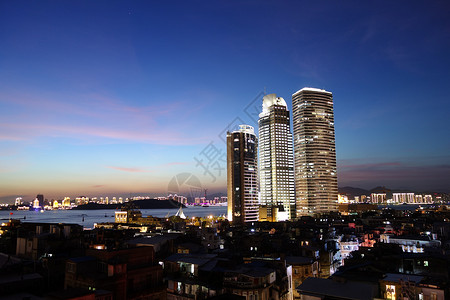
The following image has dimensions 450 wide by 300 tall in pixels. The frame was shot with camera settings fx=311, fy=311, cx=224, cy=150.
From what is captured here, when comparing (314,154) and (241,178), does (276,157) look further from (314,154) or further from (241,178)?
(241,178)

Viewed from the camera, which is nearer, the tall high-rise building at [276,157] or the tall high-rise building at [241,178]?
the tall high-rise building at [241,178]

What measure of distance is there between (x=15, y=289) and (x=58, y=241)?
11042 millimetres

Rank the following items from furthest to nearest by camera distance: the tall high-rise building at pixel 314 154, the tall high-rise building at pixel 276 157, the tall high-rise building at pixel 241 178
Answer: the tall high-rise building at pixel 276 157
the tall high-rise building at pixel 314 154
the tall high-rise building at pixel 241 178

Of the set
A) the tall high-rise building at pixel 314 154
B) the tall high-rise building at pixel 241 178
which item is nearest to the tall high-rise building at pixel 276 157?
the tall high-rise building at pixel 314 154

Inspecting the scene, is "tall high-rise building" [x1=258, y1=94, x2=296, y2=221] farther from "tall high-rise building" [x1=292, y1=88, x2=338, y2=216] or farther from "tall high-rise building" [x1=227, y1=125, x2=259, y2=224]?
"tall high-rise building" [x1=227, y1=125, x2=259, y2=224]

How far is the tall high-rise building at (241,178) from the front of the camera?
131750 millimetres

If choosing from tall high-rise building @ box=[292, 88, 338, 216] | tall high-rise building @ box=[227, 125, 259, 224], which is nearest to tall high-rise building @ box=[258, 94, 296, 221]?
tall high-rise building @ box=[292, 88, 338, 216]

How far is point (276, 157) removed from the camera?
158 meters

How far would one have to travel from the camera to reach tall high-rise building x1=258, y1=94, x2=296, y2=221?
158750 mm

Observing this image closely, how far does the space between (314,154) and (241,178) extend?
43861 millimetres

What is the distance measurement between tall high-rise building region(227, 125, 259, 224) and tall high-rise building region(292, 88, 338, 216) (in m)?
28.2

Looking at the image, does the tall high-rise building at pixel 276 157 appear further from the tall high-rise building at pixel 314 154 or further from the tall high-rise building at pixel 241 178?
the tall high-rise building at pixel 241 178

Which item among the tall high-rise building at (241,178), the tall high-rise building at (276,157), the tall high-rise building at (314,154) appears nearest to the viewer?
the tall high-rise building at (241,178)

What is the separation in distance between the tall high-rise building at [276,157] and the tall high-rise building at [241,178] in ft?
64.9
